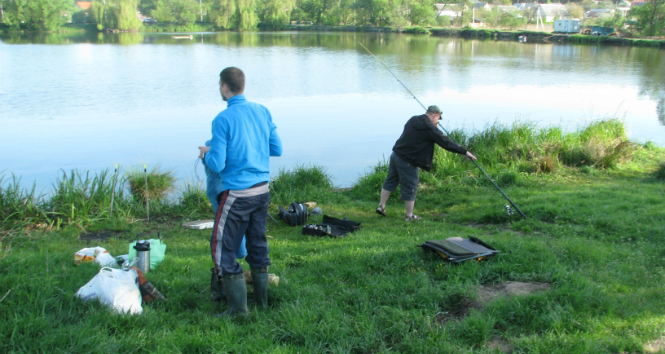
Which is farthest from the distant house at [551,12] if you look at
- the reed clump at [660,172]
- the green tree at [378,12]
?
the reed clump at [660,172]

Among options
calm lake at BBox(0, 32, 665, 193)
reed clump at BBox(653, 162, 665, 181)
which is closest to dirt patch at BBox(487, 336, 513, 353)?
reed clump at BBox(653, 162, 665, 181)

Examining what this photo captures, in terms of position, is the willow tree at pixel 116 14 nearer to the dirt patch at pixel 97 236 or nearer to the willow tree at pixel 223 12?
the willow tree at pixel 223 12

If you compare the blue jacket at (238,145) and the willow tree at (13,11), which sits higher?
the willow tree at (13,11)

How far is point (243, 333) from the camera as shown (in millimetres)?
3059

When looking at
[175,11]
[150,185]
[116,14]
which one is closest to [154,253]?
[150,185]

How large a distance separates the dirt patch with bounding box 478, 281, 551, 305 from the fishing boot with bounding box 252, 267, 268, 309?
148 cm

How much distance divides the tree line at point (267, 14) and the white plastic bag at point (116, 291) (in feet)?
183

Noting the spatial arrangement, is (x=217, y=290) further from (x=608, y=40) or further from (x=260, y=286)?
(x=608, y=40)

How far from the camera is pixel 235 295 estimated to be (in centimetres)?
333

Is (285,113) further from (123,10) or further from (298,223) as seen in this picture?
(123,10)

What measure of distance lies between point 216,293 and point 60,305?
0.99 metres

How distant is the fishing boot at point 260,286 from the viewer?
11.4ft

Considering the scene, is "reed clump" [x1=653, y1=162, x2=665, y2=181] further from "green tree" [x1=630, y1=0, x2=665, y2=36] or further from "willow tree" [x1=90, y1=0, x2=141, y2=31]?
"willow tree" [x1=90, y1=0, x2=141, y2=31]

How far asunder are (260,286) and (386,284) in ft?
3.05
